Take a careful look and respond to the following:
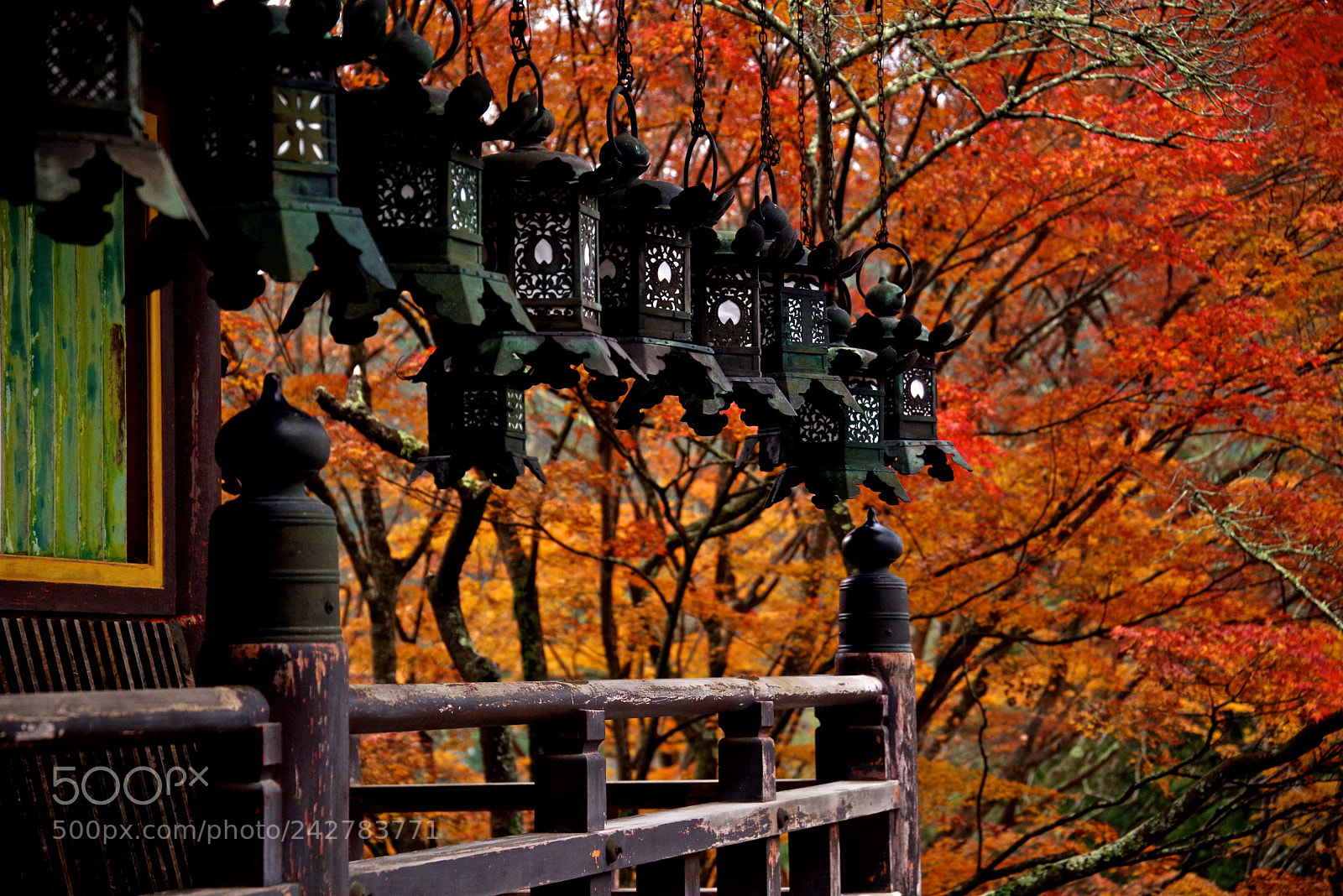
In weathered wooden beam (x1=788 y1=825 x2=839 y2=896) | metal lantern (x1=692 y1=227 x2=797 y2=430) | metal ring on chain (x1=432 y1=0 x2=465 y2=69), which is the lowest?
weathered wooden beam (x1=788 y1=825 x2=839 y2=896)

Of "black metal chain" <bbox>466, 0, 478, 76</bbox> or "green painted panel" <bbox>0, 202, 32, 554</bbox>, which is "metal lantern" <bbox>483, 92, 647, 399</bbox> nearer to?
"black metal chain" <bbox>466, 0, 478, 76</bbox>

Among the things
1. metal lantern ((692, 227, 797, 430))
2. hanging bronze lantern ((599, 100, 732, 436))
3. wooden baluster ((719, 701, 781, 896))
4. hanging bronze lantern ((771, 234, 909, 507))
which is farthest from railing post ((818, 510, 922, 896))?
hanging bronze lantern ((599, 100, 732, 436))

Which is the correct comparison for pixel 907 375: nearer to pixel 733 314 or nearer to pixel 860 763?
pixel 733 314

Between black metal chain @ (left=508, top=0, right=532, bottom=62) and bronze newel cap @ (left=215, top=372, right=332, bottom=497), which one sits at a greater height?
black metal chain @ (left=508, top=0, right=532, bottom=62)

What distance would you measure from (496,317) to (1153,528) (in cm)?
784

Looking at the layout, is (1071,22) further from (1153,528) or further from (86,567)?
(86,567)

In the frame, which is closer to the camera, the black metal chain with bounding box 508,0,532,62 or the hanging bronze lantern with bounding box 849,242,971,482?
the black metal chain with bounding box 508,0,532,62

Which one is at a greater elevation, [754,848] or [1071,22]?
[1071,22]

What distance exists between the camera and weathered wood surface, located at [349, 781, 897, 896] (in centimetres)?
279

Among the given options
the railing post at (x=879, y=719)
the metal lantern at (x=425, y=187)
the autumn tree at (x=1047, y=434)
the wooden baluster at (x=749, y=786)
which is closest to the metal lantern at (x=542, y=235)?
the metal lantern at (x=425, y=187)

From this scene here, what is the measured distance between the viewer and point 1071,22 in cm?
775

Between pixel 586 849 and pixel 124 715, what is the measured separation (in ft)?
4.48

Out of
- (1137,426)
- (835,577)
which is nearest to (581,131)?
(835,577)

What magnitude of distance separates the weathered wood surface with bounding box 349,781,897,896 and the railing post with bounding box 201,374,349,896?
0.68 feet
